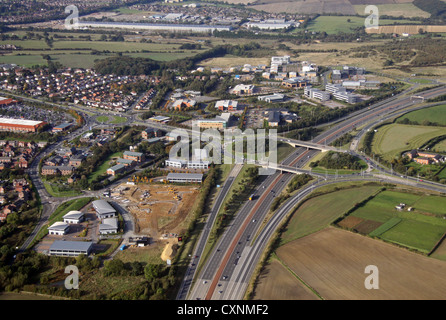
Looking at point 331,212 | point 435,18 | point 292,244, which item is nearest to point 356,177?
point 331,212

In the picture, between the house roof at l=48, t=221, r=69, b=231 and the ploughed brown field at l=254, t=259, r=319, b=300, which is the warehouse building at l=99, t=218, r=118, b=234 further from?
the ploughed brown field at l=254, t=259, r=319, b=300

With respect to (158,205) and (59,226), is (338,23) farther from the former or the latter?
(59,226)

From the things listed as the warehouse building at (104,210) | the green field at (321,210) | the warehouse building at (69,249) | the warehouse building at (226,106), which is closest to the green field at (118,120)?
the warehouse building at (226,106)

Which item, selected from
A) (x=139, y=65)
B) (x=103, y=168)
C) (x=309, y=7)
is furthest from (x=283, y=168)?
(x=309, y=7)

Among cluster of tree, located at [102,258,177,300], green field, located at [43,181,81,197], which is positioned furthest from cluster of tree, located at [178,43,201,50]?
cluster of tree, located at [102,258,177,300]

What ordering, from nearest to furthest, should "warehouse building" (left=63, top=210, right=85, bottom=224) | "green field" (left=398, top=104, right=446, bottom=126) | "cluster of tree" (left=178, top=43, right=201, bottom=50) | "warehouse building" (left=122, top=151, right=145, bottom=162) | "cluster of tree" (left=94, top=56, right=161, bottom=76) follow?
"warehouse building" (left=63, top=210, right=85, bottom=224) < "warehouse building" (left=122, top=151, right=145, bottom=162) < "green field" (left=398, top=104, right=446, bottom=126) < "cluster of tree" (left=94, top=56, right=161, bottom=76) < "cluster of tree" (left=178, top=43, right=201, bottom=50)

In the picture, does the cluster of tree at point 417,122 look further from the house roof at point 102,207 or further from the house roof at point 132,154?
the house roof at point 102,207

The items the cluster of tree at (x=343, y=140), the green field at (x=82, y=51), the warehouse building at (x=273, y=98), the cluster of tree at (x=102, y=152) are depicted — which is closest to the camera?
the cluster of tree at (x=102, y=152)
